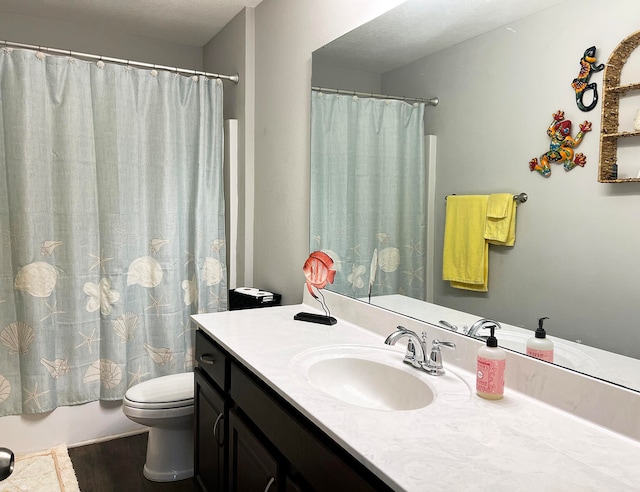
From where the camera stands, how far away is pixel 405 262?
5.98 ft

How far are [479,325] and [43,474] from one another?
2.19 metres

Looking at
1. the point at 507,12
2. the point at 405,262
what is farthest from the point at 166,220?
the point at 507,12

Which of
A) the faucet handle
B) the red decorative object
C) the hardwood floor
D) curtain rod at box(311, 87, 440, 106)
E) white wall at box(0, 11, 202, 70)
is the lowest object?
the hardwood floor

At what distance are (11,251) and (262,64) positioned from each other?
5.31 feet

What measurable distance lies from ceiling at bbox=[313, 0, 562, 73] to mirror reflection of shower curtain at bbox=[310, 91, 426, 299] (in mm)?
160

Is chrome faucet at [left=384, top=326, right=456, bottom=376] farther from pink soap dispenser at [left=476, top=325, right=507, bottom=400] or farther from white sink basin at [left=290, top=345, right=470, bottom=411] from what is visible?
pink soap dispenser at [left=476, top=325, right=507, bottom=400]

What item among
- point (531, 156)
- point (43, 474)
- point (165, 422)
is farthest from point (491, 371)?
point (43, 474)

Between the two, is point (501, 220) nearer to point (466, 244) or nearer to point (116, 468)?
point (466, 244)

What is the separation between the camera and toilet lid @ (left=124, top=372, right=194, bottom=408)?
2.27m

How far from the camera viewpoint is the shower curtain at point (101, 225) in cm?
246

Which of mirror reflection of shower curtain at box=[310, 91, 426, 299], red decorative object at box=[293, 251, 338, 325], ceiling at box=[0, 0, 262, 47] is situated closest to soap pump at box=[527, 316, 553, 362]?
mirror reflection of shower curtain at box=[310, 91, 426, 299]

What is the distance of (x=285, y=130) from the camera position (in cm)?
258

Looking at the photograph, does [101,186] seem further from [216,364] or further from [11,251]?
[216,364]

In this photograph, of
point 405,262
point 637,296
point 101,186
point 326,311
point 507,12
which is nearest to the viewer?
point 637,296
